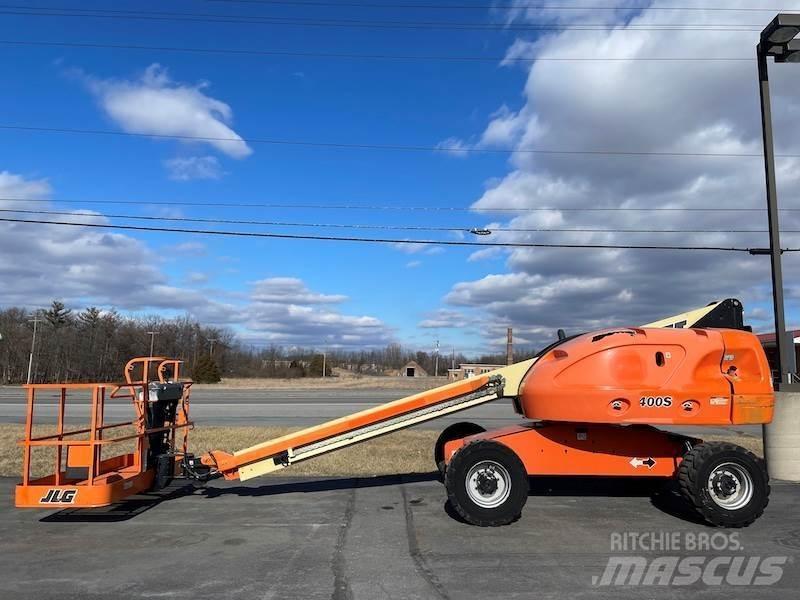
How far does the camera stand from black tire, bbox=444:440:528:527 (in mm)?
6402

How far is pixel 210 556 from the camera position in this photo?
542cm

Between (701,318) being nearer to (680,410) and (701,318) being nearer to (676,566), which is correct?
(680,410)

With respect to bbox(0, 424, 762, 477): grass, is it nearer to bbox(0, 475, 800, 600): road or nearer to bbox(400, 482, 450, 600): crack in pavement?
bbox(0, 475, 800, 600): road

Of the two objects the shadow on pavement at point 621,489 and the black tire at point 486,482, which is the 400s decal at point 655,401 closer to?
A: the shadow on pavement at point 621,489

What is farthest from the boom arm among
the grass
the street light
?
the street light

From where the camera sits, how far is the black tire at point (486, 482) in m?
6.40

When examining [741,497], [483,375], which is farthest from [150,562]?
[741,497]

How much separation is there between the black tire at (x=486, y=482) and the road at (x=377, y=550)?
0.50 ft

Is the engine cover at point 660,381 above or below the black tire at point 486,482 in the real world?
above

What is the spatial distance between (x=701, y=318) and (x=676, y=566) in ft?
11.8

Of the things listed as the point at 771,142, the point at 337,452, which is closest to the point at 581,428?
the point at 337,452

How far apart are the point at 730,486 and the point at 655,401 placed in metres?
1.23

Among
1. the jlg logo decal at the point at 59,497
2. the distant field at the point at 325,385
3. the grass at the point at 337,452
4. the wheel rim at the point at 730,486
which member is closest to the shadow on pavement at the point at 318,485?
the grass at the point at 337,452

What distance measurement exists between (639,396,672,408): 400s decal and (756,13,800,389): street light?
14.6 ft
